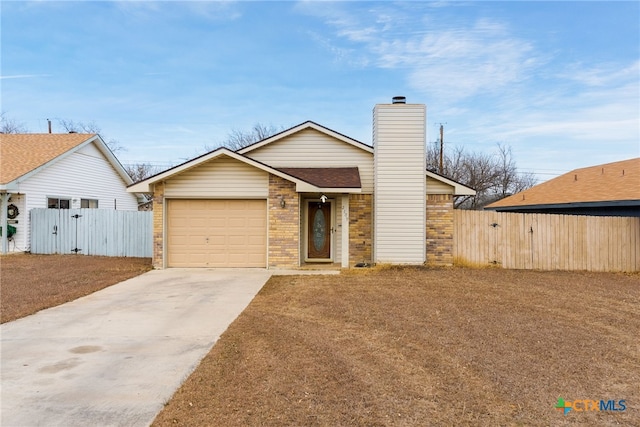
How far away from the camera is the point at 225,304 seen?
8.20 m

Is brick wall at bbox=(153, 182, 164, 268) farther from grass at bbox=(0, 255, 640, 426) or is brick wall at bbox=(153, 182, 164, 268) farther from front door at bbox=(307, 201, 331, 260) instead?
front door at bbox=(307, 201, 331, 260)

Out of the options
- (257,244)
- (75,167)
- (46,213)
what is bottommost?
(257,244)

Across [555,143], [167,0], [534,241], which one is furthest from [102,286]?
[555,143]

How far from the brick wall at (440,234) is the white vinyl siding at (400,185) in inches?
18.6

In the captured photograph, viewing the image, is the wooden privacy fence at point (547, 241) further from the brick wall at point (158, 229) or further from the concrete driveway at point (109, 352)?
the brick wall at point (158, 229)

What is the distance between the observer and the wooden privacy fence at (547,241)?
13273 mm

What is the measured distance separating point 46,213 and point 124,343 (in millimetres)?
13422

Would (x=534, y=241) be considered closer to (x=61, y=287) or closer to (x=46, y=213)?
A: (x=61, y=287)

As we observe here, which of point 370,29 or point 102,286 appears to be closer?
point 102,286

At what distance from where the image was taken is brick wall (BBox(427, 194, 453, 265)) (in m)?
13.7

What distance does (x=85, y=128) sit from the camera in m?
40.2

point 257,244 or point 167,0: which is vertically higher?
point 167,0

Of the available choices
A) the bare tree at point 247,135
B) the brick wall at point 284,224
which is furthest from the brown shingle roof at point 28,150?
the bare tree at point 247,135

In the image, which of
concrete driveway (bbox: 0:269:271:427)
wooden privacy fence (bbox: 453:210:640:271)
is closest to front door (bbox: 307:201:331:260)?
wooden privacy fence (bbox: 453:210:640:271)
